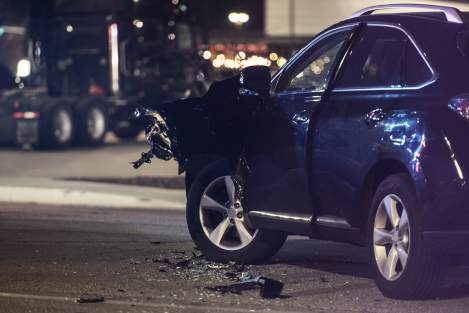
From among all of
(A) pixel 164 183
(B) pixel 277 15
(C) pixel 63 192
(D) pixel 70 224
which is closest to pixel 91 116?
(A) pixel 164 183

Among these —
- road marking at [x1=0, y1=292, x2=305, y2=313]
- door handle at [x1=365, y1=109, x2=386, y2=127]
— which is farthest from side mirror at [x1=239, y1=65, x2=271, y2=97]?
road marking at [x1=0, y1=292, x2=305, y2=313]

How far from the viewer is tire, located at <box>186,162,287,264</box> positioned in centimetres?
845

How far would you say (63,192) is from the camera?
46.9 feet

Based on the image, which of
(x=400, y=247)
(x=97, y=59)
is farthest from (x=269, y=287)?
(x=97, y=59)

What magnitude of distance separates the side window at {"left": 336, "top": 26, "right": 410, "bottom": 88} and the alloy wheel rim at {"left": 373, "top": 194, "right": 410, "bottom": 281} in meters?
0.77

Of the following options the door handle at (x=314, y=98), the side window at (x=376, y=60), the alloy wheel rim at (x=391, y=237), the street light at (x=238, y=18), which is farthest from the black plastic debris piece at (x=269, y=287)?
the street light at (x=238, y=18)

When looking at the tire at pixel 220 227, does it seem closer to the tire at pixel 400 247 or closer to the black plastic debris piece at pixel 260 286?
the black plastic debris piece at pixel 260 286

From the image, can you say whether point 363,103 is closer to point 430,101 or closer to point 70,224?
point 430,101

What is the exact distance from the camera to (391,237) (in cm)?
702

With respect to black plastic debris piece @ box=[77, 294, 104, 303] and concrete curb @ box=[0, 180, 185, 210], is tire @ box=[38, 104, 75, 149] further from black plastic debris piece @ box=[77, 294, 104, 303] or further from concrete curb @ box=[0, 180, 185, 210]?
black plastic debris piece @ box=[77, 294, 104, 303]

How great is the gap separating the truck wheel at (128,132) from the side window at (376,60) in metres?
19.4

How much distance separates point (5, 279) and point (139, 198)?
6152mm

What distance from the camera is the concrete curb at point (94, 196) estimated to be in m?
13.9

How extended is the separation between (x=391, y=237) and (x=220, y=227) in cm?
188
